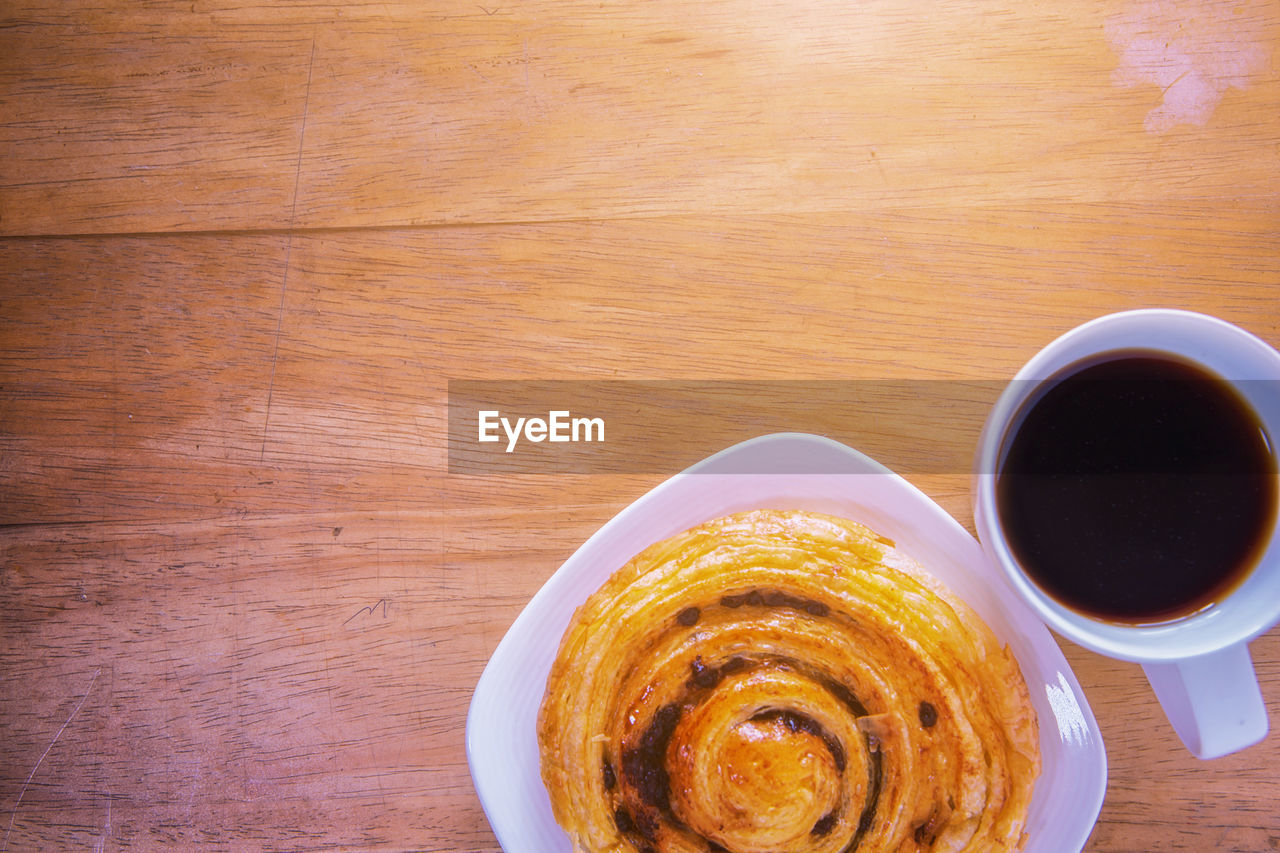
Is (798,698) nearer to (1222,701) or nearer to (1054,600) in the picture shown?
(1054,600)

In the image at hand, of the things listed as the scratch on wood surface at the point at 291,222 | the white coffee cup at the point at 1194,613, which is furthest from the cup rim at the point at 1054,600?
the scratch on wood surface at the point at 291,222

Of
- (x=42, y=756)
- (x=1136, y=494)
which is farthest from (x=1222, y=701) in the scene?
(x=42, y=756)

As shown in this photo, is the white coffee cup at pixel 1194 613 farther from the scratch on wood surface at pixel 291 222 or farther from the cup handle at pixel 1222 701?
the scratch on wood surface at pixel 291 222

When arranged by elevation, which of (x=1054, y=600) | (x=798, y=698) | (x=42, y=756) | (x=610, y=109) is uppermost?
(x=610, y=109)

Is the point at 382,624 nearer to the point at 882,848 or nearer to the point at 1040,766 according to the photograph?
the point at 882,848

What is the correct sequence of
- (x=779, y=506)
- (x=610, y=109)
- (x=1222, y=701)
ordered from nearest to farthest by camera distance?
(x=1222, y=701) → (x=779, y=506) → (x=610, y=109)

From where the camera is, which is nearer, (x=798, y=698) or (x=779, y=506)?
(x=798, y=698)

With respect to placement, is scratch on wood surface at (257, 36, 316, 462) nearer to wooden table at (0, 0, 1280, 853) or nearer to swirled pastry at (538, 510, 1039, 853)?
wooden table at (0, 0, 1280, 853)
